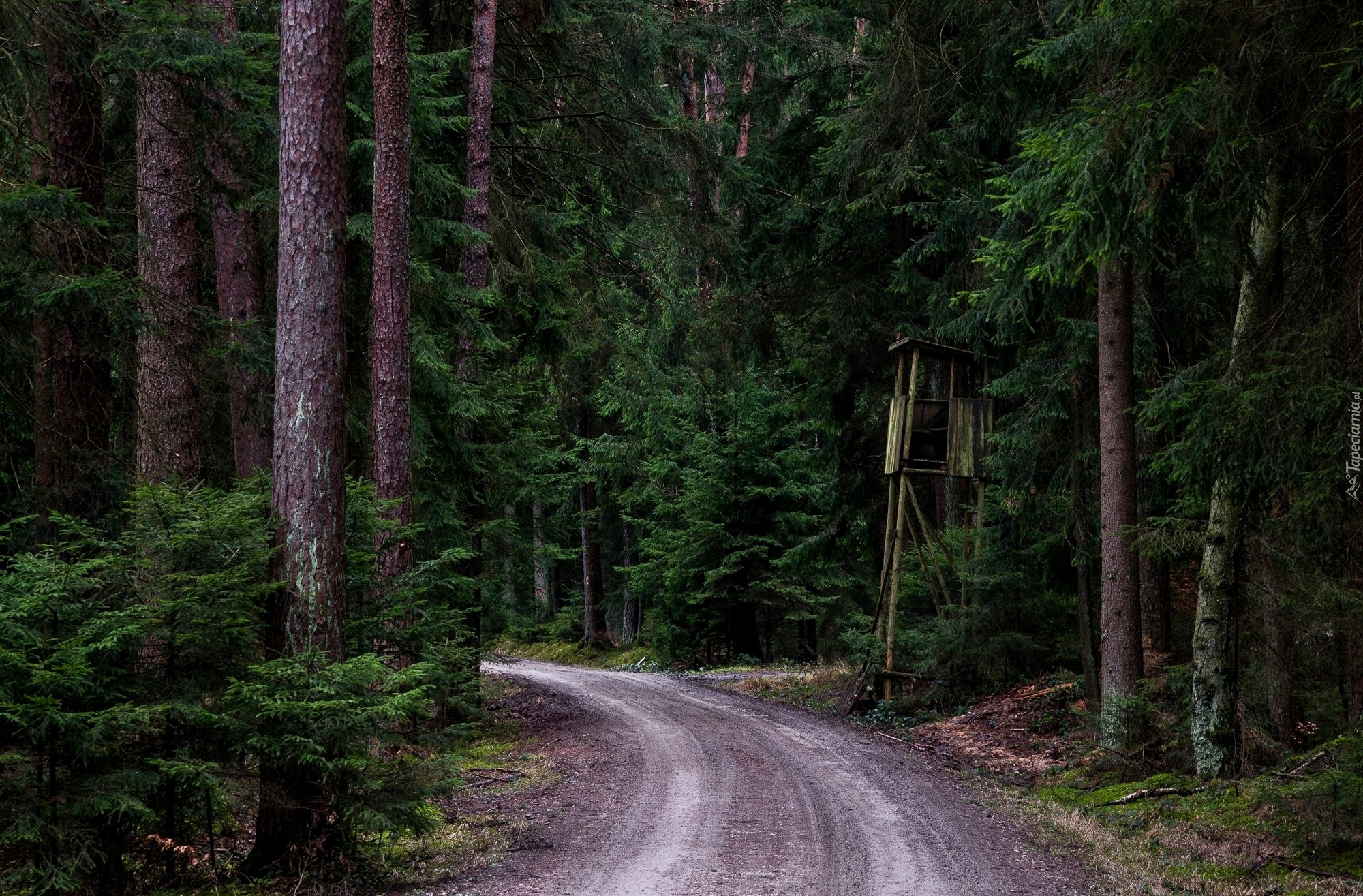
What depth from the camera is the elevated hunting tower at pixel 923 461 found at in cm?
1612

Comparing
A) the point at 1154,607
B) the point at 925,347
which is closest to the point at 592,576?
the point at 925,347

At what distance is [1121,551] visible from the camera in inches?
433

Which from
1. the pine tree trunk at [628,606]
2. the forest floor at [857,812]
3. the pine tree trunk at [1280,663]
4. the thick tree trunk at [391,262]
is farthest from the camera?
the pine tree trunk at [628,606]

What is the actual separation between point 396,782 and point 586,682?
15.6 m

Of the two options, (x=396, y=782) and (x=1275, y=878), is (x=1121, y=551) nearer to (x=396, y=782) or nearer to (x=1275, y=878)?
(x=1275, y=878)

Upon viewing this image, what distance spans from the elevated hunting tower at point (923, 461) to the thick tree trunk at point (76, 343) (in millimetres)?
11383

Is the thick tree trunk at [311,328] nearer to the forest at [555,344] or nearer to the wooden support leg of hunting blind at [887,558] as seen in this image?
the forest at [555,344]

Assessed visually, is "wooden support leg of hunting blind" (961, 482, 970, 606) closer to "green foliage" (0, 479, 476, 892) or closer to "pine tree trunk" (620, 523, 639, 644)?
"green foliage" (0, 479, 476, 892)

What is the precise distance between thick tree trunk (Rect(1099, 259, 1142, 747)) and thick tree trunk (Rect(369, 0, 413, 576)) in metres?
7.76

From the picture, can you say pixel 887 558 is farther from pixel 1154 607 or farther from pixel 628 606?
pixel 628 606

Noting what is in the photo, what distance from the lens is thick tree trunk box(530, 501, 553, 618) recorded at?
120 feet

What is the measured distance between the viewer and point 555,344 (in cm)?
1755

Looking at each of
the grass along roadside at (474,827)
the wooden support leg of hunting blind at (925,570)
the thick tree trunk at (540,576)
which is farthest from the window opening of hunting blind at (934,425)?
the thick tree trunk at (540,576)

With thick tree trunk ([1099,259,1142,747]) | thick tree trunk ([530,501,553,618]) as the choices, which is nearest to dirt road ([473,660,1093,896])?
thick tree trunk ([1099,259,1142,747])
